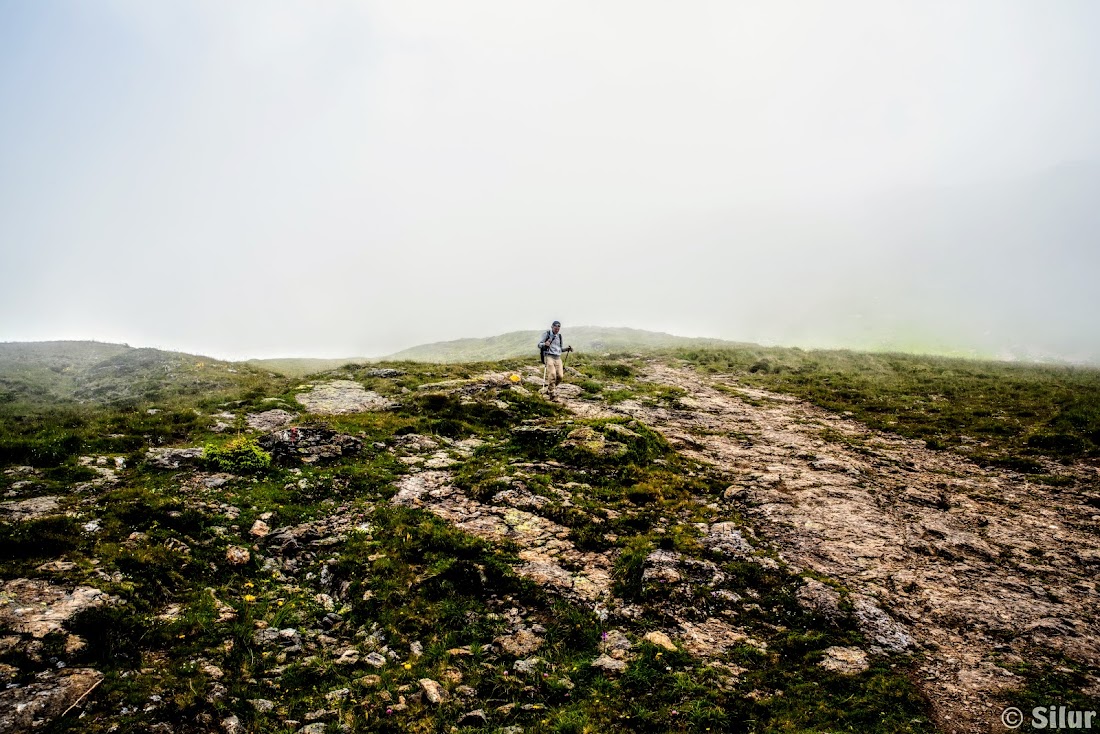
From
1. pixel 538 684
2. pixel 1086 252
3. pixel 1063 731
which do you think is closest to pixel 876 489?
pixel 1063 731

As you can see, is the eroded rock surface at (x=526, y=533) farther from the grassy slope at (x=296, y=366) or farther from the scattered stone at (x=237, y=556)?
the grassy slope at (x=296, y=366)

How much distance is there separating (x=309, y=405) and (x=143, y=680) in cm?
1519

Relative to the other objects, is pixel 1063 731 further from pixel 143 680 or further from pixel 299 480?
pixel 299 480

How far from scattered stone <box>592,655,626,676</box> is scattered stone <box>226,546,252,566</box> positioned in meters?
7.52

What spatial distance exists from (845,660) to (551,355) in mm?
16440

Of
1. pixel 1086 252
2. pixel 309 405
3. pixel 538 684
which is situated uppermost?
pixel 1086 252

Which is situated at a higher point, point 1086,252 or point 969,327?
point 1086,252

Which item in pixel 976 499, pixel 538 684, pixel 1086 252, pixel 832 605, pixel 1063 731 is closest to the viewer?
pixel 1063 731

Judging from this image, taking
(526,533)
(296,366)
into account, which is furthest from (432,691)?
(296,366)

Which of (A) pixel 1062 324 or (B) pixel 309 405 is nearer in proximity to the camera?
(B) pixel 309 405

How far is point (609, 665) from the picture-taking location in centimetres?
754

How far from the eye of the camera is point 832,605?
8406 mm

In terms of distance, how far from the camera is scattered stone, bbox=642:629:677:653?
309 inches

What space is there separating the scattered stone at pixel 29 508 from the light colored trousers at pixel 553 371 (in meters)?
16.4
